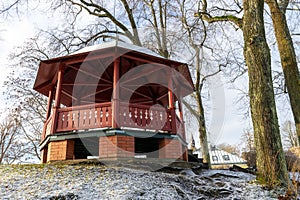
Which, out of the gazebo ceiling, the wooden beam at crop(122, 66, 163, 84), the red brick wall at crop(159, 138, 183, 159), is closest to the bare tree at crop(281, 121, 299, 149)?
the gazebo ceiling

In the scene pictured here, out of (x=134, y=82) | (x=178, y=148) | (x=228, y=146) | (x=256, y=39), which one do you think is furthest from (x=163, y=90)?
(x=228, y=146)

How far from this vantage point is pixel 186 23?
1156cm

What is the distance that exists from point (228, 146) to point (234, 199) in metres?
33.2

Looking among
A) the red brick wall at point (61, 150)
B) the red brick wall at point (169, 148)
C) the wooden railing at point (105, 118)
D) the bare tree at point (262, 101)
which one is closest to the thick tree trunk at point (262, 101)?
the bare tree at point (262, 101)

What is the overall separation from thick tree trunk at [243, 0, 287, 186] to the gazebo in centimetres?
308

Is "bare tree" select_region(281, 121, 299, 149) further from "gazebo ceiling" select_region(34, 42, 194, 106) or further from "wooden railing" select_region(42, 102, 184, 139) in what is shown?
"wooden railing" select_region(42, 102, 184, 139)

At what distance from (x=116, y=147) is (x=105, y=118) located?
960mm

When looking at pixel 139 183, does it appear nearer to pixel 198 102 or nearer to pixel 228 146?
pixel 198 102

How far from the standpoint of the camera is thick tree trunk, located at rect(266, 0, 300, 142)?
6.36 metres

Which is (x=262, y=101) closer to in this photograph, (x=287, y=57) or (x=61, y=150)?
(x=287, y=57)

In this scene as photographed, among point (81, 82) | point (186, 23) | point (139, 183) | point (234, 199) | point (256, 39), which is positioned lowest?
point (234, 199)

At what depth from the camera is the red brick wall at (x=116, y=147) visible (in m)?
6.37

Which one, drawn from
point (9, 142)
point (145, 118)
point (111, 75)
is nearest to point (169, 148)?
point (145, 118)

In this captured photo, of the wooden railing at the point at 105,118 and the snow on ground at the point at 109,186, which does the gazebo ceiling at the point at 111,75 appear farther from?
the snow on ground at the point at 109,186
